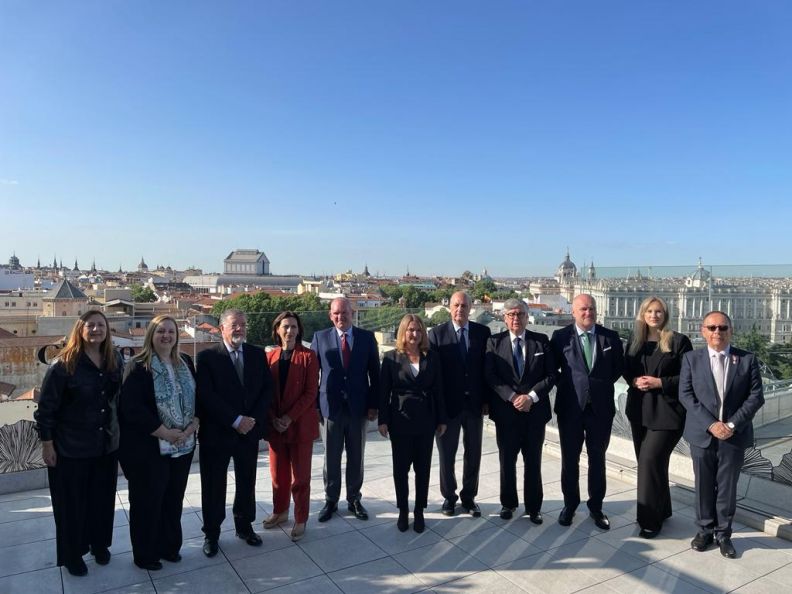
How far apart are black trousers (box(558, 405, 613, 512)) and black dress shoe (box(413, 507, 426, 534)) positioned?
1.03m

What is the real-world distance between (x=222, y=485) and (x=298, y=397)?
2.29 ft

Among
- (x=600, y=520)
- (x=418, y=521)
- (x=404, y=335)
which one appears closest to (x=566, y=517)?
(x=600, y=520)

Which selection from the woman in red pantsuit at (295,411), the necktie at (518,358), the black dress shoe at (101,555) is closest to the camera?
the black dress shoe at (101,555)

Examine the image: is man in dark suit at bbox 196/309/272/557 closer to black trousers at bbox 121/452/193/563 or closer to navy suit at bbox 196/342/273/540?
navy suit at bbox 196/342/273/540

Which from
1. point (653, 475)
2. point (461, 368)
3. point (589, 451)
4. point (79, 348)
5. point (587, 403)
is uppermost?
point (79, 348)

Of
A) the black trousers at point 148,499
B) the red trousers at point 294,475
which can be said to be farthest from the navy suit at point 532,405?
the black trousers at point 148,499

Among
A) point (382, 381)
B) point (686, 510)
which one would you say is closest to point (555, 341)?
point (382, 381)

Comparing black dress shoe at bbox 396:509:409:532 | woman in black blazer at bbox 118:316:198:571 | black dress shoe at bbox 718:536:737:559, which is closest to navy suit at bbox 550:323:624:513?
black dress shoe at bbox 718:536:737:559

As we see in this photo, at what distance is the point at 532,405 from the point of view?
3.88m

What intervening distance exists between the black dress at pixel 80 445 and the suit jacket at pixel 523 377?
7.89 ft

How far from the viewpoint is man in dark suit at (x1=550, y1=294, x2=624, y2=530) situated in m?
3.85

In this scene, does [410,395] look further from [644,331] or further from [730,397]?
[730,397]

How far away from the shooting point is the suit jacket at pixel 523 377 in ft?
12.8

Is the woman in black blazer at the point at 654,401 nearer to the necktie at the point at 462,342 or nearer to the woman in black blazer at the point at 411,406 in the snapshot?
the necktie at the point at 462,342
